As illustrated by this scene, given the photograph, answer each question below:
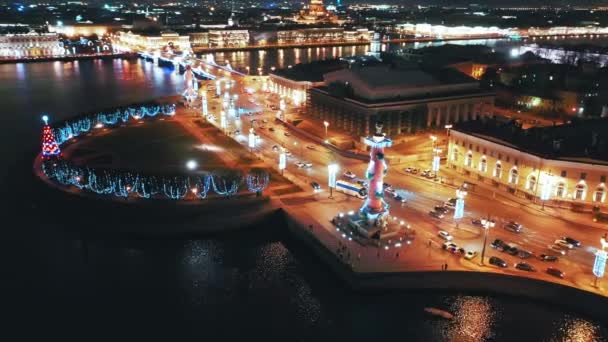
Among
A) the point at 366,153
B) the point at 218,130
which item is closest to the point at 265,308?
the point at 366,153

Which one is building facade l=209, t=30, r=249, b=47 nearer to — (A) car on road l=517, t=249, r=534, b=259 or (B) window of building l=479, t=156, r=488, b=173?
(B) window of building l=479, t=156, r=488, b=173

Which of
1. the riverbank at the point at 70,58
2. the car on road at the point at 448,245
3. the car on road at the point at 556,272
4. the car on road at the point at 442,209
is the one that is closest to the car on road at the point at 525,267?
the car on road at the point at 556,272

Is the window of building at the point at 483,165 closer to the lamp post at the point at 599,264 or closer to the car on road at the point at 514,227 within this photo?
the car on road at the point at 514,227

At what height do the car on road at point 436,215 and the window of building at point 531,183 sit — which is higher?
the window of building at point 531,183

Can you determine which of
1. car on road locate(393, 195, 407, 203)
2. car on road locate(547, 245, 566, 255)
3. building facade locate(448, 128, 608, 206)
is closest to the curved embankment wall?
car on road locate(547, 245, 566, 255)

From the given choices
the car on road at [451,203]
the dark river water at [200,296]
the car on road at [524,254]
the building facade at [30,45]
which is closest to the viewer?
the dark river water at [200,296]
